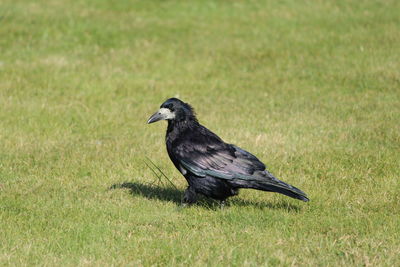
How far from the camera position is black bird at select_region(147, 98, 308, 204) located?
7.27m

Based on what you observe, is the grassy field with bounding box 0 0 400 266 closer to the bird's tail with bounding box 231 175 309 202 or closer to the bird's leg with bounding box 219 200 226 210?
the bird's leg with bounding box 219 200 226 210

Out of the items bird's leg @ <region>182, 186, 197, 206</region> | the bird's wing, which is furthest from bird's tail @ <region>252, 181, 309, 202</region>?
bird's leg @ <region>182, 186, 197, 206</region>

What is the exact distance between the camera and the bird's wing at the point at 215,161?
732 cm

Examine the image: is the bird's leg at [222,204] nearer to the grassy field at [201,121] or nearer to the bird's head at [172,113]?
the grassy field at [201,121]

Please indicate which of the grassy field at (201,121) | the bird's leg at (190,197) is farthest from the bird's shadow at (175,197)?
the bird's leg at (190,197)

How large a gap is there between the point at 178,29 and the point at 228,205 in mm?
10015

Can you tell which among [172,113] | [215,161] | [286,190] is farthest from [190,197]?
[286,190]

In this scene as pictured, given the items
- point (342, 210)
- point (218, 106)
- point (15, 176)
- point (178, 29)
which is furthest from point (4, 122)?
point (178, 29)

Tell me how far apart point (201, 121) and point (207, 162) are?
13.1ft

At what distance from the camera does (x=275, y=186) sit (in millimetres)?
7113

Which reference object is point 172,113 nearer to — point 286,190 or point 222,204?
point 222,204

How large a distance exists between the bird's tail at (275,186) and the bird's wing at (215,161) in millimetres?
97

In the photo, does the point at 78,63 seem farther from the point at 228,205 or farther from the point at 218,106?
the point at 228,205

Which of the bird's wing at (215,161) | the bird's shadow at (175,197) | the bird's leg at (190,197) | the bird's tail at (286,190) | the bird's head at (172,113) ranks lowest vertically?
the bird's shadow at (175,197)
